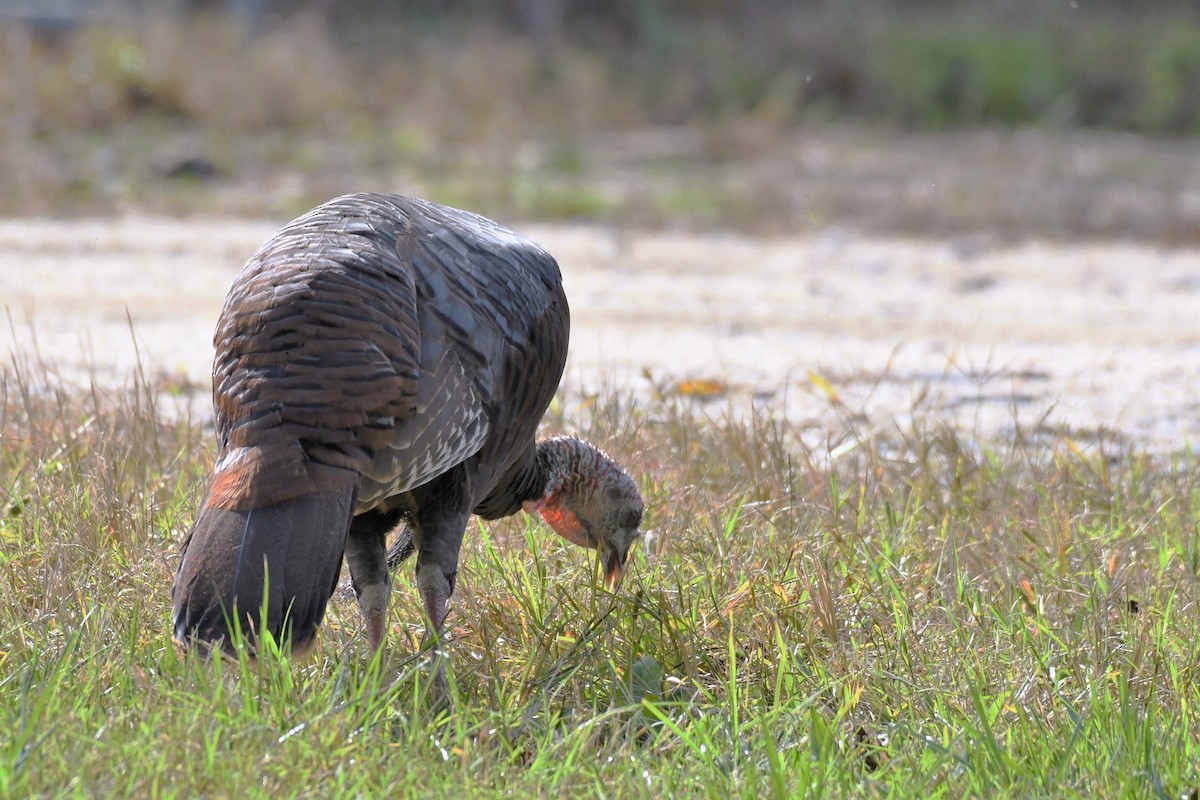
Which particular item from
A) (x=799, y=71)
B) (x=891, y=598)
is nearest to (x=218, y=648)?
(x=891, y=598)

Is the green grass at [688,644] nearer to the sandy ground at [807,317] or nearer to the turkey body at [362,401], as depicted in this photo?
the turkey body at [362,401]

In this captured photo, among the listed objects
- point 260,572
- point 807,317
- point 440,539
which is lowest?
point 807,317

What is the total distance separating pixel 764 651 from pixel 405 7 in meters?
18.6

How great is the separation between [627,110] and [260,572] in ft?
44.4

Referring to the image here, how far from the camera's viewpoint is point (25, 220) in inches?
393

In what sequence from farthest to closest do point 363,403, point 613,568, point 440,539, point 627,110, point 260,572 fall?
point 627,110
point 613,568
point 440,539
point 363,403
point 260,572

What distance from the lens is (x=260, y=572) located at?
270 centimetres

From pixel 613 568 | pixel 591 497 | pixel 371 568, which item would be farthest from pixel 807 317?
pixel 371 568

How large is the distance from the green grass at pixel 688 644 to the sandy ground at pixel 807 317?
0.71m

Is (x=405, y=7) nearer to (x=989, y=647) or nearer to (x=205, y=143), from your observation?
(x=205, y=143)

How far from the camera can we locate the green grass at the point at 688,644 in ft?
8.83

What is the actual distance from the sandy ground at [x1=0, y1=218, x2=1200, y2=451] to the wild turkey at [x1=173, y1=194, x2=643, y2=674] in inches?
69.8

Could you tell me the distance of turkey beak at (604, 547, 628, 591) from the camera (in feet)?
12.1

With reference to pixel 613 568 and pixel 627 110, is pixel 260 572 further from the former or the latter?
pixel 627 110
